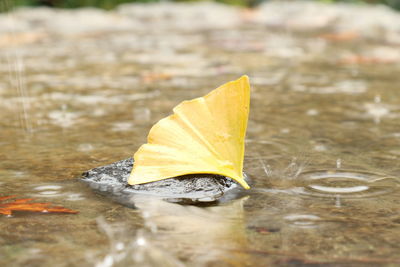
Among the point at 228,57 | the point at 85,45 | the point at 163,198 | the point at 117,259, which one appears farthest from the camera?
the point at 85,45

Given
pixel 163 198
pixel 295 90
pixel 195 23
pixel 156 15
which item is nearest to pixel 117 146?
pixel 163 198

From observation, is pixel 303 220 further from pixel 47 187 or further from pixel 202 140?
pixel 47 187

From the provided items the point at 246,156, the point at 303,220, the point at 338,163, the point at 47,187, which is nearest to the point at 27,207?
the point at 47,187

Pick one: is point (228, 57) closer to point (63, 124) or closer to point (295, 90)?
point (295, 90)

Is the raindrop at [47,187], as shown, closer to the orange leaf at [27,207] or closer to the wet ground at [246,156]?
the wet ground at [246,156]

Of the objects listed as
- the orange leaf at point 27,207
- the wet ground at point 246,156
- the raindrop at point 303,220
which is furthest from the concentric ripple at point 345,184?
the orange leaf at point 27,207

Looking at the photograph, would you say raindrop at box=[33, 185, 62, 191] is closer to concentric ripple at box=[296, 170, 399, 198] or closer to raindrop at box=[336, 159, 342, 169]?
concentric ripple at box=[296, 170, 399, 198]

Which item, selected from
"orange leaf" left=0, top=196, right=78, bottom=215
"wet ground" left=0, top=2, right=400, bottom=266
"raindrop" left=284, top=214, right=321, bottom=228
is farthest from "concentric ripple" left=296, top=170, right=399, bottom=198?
"orange leaf" left=0, top=196, right=78, bottom=215
